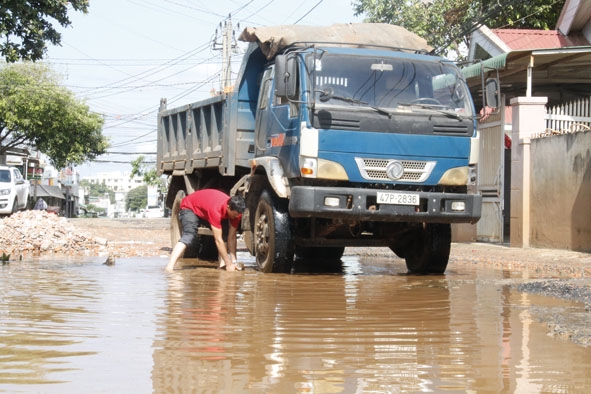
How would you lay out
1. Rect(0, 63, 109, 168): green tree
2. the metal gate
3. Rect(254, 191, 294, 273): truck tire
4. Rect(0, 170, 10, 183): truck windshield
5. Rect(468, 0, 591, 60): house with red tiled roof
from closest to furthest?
1. Rect(254, 191, 294, 273): truck tire
2. the metal gate
3. Rect(468, 0, 591, 60): house with red tiled roof
4. Rect(0, 170, 10, 183): truck windshield
5. Rect(0, 63, 109, 168): green tree

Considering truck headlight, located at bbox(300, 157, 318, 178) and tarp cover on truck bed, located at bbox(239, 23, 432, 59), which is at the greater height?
tarp cover on truck bed, located at bbox(239, 23, 432, 59)

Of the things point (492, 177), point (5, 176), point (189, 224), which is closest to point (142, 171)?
point (5, 176)

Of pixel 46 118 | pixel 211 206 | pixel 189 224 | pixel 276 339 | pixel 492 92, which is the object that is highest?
pixel 46 118

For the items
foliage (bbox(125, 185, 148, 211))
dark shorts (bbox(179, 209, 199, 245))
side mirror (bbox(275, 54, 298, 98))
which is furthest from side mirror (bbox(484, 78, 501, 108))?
foliage (bbox(125, 185, 148, 211))

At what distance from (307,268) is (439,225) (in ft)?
6.27

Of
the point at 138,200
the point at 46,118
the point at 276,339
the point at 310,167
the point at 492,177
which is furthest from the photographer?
the point at 138,200

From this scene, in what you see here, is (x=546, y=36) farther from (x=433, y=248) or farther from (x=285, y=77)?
(x=285, y=77)

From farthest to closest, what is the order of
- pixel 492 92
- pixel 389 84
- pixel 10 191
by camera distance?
pixel 10 191, pixel 492 92, pixel 389 84

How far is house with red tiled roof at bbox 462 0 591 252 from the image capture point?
567 inches

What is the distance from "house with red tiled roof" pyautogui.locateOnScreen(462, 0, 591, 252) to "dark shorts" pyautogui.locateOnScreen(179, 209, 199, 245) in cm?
454

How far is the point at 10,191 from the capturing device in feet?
88.8

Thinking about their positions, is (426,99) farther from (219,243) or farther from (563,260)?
(563,260)

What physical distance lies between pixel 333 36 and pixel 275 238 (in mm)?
2550

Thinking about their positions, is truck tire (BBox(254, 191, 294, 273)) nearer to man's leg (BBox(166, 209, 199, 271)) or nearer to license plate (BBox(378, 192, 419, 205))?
man's leg (BBox(166, 209, 199, 271))
